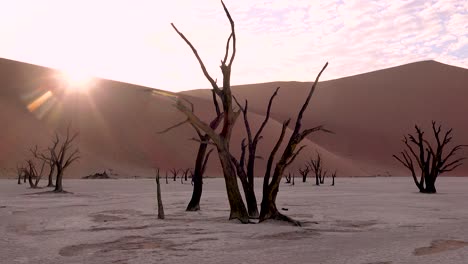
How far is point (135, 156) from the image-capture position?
67.8 meters

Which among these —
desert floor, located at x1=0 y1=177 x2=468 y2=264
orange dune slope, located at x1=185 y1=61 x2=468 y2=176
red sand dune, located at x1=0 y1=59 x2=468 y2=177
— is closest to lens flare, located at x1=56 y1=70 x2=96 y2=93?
red sand dune, located at x1=0 y1=59 x2=468 y2=177

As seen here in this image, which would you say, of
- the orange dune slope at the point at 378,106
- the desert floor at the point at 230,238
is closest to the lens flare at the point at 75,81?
the orange dune slope at the point at 378,106

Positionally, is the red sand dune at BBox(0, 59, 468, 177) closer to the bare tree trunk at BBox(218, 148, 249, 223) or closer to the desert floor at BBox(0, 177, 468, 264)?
the desert floor at BBox(0, 177, 468, 264)

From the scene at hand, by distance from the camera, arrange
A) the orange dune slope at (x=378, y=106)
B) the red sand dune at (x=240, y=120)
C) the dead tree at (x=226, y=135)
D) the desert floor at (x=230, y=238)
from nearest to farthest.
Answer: the desert floor at (x=230, y=238)
the dead tree at (x=226, y=135)
the red sand dune at (x=240, y=120)
the orange dune slope at (x=378, y=106)

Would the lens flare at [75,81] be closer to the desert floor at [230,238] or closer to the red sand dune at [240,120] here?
the red sand dune at [240,120]

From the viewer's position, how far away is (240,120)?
84438 millimetres

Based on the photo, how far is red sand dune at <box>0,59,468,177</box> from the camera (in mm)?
64875

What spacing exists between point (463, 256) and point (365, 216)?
5.55 m

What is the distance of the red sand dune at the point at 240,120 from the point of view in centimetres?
6488

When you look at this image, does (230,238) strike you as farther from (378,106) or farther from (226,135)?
(378,106)

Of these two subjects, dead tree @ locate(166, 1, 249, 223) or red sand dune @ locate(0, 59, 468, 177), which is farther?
red sand dune @ locate(0, 59, 468, 177)

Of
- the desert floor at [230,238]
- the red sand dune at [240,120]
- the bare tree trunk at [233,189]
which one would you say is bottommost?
the desert floor at [230,238]

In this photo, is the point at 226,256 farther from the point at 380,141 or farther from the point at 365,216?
the point at 380,141

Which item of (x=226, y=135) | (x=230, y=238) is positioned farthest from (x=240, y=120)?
(x=230, y=238)
